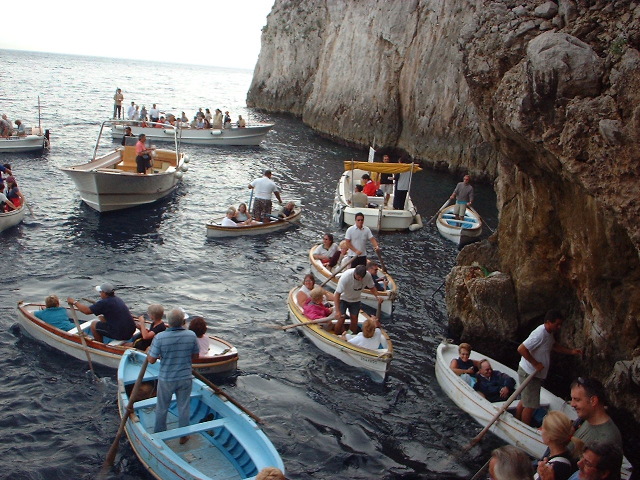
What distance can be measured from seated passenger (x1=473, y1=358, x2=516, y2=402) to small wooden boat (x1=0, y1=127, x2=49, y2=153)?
95.2 feet

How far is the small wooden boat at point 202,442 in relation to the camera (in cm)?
919

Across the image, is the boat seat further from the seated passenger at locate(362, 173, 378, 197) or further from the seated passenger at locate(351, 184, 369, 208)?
the seated passenger at locate(362, 173, 378, 197)

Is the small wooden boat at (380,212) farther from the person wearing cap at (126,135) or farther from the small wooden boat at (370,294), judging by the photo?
the person wearing cap at (126,135)

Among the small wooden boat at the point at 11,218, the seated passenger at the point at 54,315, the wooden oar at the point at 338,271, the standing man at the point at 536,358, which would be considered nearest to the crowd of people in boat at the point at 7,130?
the small wooden boat at the point at 11,218

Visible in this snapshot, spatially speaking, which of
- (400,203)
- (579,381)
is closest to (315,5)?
(400,203)

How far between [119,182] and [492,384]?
16.6 meters

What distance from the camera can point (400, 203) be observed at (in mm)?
24781

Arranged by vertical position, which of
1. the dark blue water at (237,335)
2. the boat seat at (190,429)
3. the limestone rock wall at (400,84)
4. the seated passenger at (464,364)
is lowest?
the dark blue water at (237,335)

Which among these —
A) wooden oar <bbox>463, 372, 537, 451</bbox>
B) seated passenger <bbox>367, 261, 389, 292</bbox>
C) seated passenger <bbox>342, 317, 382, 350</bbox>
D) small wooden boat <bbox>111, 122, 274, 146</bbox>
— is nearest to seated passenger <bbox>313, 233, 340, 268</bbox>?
seated passenger <bbox>367, 261, 389, 292</bbox>

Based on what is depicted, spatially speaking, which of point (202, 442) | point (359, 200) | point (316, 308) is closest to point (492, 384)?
point (316, 308)

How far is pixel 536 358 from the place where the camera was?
10703 millimetres

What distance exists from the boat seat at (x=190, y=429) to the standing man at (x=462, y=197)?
52.1 feet

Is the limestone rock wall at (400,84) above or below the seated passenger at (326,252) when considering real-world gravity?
above

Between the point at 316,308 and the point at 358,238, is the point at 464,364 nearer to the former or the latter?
the point at 316,308
